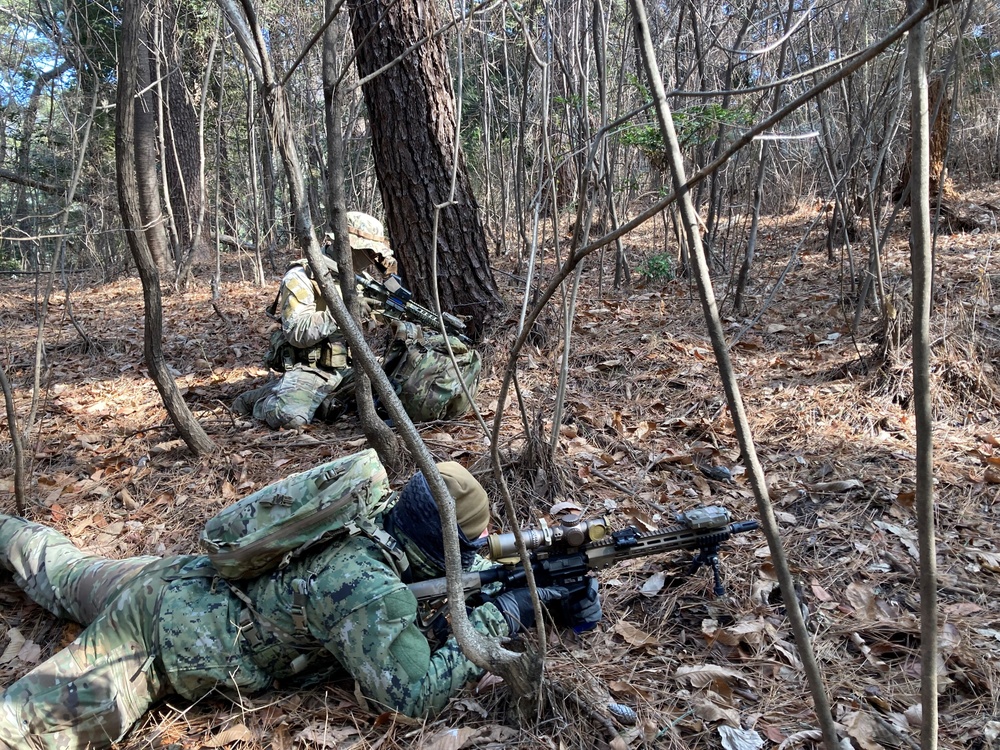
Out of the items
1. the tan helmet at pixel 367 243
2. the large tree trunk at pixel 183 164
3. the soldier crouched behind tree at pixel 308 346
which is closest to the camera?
the soldier crouched behind tree at pixel 308 346

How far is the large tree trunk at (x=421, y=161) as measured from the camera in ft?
15.8

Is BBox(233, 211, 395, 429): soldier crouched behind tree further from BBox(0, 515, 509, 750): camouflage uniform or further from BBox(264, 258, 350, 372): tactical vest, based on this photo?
BBox(0, 515, 509, 750): camouflage uniform

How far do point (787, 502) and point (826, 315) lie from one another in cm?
266

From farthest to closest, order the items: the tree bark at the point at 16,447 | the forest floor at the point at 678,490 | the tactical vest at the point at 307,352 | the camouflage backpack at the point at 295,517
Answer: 1. the tactical vest at the point at 307,352
2. the tree bark at the point at 16,447
3. the camouflage backpack at the point at 295,517
4. the forest floor at the point at 678,490

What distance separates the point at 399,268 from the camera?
5.29 meters

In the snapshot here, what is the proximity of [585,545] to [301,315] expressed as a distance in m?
3.30

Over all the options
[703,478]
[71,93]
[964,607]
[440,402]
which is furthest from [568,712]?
[71,93]

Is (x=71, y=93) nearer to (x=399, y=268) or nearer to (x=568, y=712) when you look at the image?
(x=399, y=268)

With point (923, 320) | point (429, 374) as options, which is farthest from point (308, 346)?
point (923, 320)

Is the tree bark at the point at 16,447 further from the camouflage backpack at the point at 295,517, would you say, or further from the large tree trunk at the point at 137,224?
the camouflage backpack at the point at 295,517

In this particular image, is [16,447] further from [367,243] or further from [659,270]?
[659,270]

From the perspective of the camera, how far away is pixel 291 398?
4691 millimetres

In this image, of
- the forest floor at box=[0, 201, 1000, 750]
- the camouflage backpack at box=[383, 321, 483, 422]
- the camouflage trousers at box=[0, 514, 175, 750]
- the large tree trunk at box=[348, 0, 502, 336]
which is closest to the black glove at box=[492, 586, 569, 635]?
the forest floor at box=[0, 201, 1000, 750]

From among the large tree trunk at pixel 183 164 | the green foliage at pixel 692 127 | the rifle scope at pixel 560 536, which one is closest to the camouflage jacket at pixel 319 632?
the rifle scope at pixel 560 536
